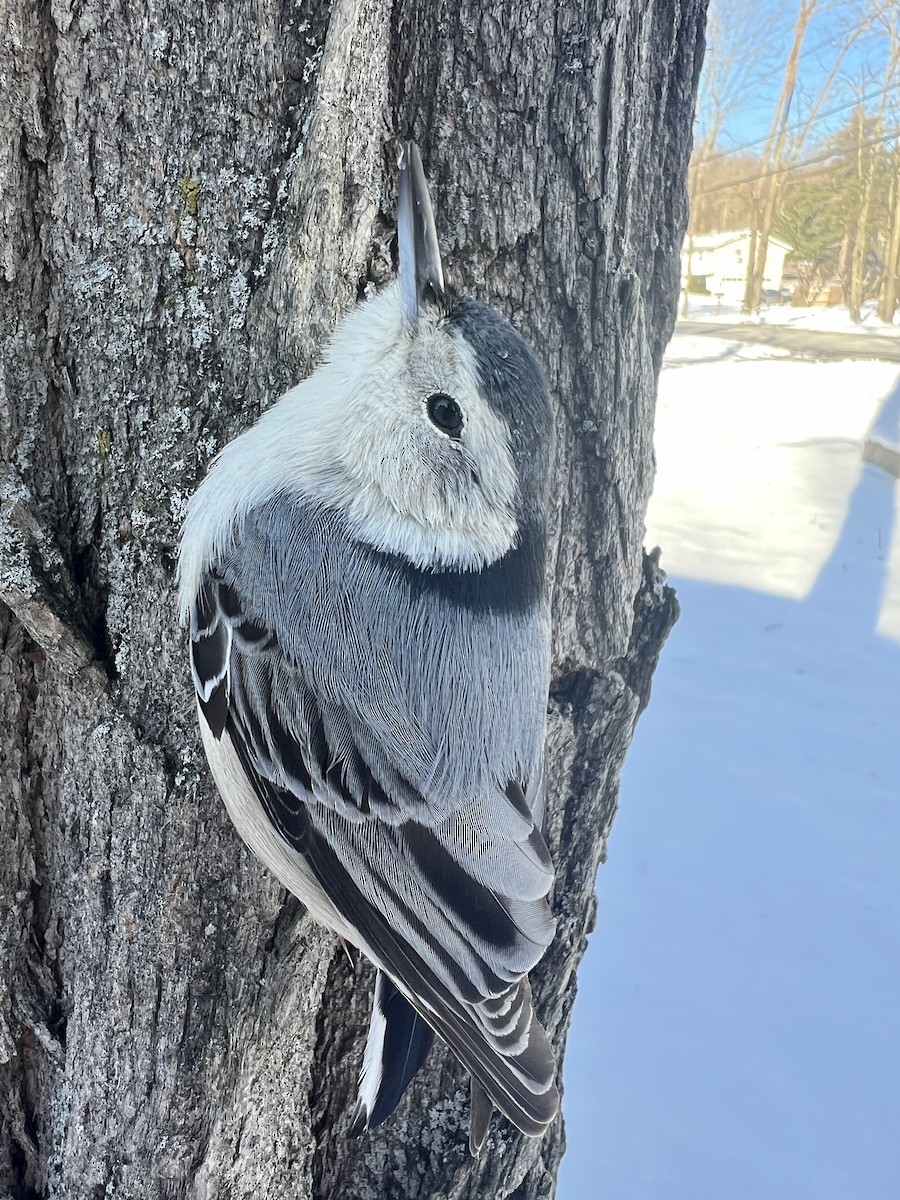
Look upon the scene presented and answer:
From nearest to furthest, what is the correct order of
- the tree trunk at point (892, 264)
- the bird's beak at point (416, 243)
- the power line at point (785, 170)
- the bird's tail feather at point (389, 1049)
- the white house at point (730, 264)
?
1. the bird's beak at point (416, 243)
2. the bird's tail feather at point (389, 1049)
3. the power line at point (785, 170)
4. the tree trunk at point (892, 264)
5. the white house at point (730, 264)

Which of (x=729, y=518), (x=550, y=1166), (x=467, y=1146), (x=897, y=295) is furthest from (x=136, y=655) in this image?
(x=897, y=295)

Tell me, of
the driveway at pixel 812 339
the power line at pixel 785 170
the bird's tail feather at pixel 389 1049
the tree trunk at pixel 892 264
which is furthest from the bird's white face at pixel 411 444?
the tree trunk at pixel 892 264

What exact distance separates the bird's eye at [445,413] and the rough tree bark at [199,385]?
0.15m

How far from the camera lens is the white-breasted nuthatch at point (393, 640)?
837mm

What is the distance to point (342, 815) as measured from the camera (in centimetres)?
86

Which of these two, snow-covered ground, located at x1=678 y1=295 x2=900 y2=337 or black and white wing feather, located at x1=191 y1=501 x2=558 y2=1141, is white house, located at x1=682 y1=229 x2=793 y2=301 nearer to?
snow-covered ground, located at x1=678 y1=295 x2=900 y2=337

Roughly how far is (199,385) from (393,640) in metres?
0.34

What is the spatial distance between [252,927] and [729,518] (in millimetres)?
2712

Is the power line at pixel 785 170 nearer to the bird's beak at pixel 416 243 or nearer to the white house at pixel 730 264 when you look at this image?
the white house at pixel 730 264

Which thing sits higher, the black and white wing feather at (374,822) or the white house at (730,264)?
the white house at (730,264)

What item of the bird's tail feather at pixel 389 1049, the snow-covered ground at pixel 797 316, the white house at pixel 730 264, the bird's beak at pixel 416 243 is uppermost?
the bird's beak at pixel 416 243

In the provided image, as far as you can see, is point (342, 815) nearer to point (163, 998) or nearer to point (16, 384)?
point (163, 998)

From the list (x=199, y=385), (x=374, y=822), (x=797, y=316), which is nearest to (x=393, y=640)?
(x=374, y=822)

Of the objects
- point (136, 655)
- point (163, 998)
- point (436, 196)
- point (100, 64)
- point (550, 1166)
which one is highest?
point (100, 64)
